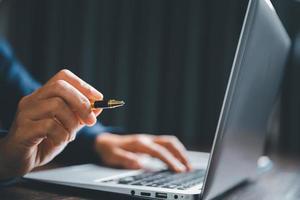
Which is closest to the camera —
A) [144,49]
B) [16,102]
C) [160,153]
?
[160,153]

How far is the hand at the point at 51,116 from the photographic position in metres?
0.52

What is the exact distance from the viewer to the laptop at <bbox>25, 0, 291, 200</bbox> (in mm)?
510

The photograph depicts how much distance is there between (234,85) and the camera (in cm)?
50

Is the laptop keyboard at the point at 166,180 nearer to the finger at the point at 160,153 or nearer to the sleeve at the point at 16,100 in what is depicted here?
the finger at the point at 160,153

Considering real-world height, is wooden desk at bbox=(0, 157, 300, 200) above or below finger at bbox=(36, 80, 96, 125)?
below

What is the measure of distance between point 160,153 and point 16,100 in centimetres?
38

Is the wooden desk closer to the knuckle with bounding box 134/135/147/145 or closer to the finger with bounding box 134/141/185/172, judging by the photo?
the finger with bounding box 134/141/185/172

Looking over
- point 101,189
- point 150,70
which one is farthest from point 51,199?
point 150,70

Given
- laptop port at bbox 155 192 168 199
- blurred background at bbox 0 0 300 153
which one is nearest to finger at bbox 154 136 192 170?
laptop port at bbox 155 192 168 199

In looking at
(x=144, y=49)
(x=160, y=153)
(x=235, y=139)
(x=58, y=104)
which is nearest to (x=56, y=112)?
(x=58, y=104)

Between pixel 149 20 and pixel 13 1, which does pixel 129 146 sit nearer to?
pixel 149 20

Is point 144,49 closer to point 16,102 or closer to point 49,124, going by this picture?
point 16,102

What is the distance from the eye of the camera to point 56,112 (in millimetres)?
521

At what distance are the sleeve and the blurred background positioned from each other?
4.01 feet
